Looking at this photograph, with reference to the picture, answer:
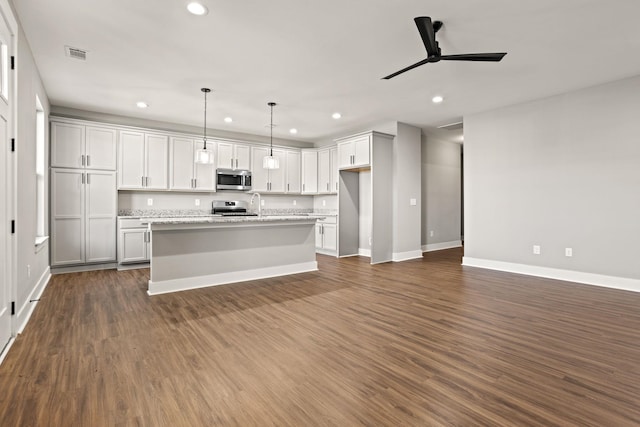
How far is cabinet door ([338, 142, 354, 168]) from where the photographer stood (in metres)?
6.49

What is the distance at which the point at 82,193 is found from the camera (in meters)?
5.27

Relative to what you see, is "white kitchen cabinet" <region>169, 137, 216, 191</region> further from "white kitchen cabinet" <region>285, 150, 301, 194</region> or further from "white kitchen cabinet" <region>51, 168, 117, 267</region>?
"white kitchen cabinet" <region>285, 150, 301, 194</region>

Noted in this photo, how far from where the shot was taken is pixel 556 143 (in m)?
4.82

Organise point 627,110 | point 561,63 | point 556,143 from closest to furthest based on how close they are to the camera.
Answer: point 561,63 → point 627,110 → point 556,143

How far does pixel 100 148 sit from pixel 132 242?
64.9 inches

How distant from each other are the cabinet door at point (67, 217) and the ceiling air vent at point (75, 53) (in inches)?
89.1

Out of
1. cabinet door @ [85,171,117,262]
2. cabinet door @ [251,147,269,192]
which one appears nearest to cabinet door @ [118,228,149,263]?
cabinet door @ [85,171,117,262]

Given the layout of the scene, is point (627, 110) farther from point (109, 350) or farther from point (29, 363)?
point (29, 363)

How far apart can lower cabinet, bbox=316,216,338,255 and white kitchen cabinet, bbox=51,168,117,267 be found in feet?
12.9

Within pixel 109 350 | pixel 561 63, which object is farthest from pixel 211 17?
pixel 561 63

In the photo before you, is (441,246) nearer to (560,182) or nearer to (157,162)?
(560,182)

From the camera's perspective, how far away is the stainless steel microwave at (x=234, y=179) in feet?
21.9

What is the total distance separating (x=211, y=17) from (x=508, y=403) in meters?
3.53

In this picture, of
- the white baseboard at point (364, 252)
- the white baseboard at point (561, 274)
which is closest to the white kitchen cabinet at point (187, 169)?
the white baseboard at point (364, 252)
